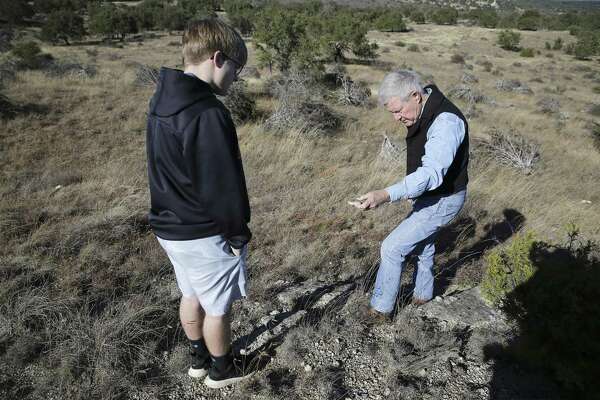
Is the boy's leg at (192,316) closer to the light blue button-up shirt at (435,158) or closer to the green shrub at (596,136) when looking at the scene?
the light blue button-up shirt at (435,158)

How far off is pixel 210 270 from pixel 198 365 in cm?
81

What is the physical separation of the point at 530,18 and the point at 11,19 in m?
64.5

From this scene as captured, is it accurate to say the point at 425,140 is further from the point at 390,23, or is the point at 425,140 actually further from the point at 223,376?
the point at 390,23

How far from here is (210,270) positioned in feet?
5.57

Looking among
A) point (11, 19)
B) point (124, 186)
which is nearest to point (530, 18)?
point (11, 19)

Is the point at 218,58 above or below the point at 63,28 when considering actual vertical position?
above

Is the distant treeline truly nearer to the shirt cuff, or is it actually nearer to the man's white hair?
the man's white hair

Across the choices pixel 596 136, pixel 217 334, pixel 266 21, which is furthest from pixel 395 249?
pixel 266 21

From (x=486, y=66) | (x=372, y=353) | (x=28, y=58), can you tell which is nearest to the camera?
(x=372, y=353)

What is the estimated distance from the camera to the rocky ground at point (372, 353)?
7.02 ft

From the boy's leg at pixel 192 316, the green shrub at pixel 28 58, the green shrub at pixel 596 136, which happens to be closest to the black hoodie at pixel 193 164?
the boy's leg at pixel 192 316

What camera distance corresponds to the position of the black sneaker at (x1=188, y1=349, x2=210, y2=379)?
7.03 feet

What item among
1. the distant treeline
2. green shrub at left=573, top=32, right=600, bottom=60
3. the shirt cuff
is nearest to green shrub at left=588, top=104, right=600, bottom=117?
the distant treeline

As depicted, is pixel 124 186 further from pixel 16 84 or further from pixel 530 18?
pixel 530 18
